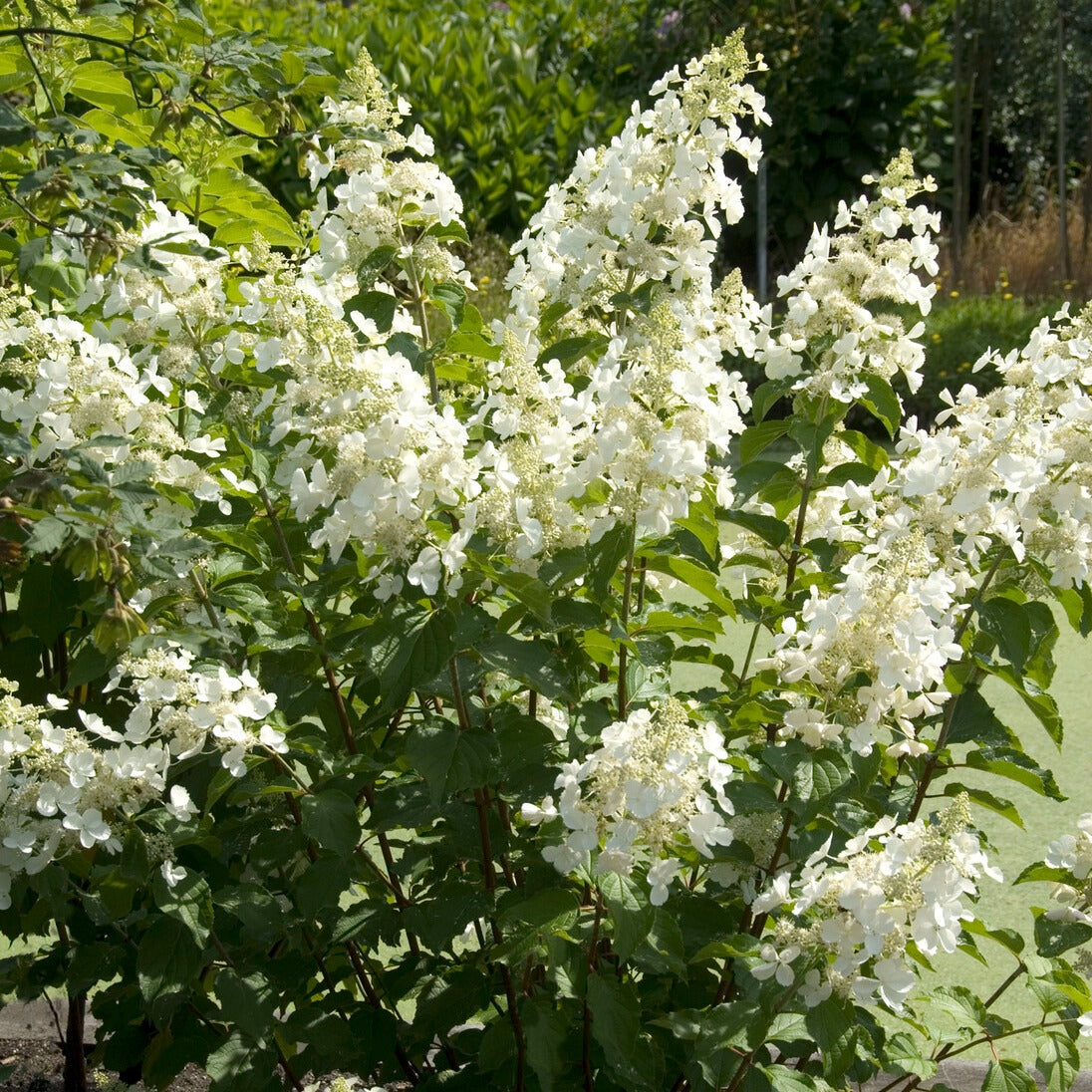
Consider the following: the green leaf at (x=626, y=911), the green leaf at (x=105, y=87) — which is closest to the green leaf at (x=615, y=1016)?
the green leaf at (x=626, y=911)

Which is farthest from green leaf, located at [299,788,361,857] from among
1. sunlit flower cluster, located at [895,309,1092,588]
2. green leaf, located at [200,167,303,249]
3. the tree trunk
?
the tree trunk

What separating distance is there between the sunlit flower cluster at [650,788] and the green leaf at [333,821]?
12.3 inches

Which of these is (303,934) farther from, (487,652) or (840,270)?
(840,270)

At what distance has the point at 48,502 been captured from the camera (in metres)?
1.68

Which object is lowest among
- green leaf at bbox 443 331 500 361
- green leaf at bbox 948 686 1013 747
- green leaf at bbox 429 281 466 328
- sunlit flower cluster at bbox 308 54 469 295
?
green leaf at bbox 948 686 1013 747

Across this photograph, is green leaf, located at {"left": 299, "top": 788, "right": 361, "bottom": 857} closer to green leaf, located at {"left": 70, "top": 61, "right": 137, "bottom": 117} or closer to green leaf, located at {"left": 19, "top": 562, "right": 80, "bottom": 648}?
green leaf, located at {"left": 19, "top": 562, "right": 80, "bottom": 648}

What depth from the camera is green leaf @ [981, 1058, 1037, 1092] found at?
188 cm

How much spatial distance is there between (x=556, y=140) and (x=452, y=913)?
8389 mm

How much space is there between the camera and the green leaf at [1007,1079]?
6.16ft

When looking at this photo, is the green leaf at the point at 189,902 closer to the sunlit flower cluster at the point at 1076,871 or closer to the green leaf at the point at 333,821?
the green leaf at the point at 333,821

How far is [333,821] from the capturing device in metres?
1.76

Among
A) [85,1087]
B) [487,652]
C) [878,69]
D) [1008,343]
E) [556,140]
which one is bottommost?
[85,1087]

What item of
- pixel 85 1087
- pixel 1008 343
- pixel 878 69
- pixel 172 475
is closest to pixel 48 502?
pixel 172 475

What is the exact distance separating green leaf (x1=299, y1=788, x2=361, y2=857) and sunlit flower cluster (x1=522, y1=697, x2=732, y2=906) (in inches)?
12.3
